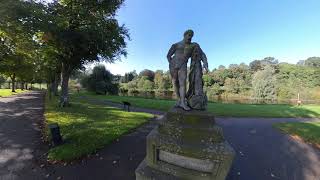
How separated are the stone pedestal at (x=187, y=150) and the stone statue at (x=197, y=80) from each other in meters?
0.31

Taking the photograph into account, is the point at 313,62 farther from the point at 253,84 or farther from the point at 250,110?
the point at 250,110

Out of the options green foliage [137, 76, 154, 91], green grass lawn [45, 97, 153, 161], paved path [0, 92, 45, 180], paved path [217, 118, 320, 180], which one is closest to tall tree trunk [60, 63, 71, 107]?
green grass lawn [45, 97, 153, 161]

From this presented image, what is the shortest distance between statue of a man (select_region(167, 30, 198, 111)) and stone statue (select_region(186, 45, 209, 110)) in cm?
15

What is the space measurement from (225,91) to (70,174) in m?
73.0

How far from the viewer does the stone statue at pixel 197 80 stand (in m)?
6.99

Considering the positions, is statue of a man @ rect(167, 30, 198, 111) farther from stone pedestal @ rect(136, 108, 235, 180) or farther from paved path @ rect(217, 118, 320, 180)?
paved path @ rect(217, 118, 320, 180)

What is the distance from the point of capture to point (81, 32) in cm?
1891

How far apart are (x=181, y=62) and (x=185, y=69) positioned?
0.72ft

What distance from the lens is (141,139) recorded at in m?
11.4

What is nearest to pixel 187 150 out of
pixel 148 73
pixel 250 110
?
pixel 250 110

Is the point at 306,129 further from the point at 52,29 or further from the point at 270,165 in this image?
the point at 52,29

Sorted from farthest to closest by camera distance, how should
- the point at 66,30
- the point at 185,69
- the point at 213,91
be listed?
the point at 213,91 → the point at 66,30 → the point at 185,69

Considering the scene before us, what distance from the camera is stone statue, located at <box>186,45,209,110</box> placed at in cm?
699

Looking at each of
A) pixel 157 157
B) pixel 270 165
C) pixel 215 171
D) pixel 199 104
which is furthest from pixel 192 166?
pixel 270 165
